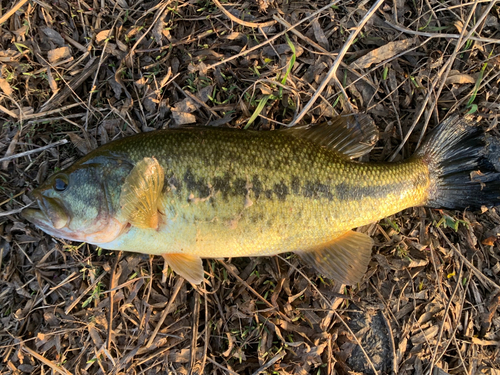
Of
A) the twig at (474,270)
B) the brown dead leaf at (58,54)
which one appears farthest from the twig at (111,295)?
the twig at (474,270)

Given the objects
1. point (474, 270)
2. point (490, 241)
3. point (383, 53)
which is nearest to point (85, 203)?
point (383, 53)

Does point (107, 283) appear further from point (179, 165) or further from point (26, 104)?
point (26, 104)

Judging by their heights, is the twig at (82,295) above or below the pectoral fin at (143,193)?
below

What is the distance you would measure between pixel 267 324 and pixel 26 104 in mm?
2887

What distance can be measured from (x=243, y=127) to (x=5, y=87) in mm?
2078

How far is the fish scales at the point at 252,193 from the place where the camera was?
2324mm

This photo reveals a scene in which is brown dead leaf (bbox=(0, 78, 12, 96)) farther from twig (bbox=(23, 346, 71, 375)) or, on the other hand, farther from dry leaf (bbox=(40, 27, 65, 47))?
twig (bbox=(23, 346, 71, 375))

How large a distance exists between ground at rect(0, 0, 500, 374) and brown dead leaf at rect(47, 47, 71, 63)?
0.02m

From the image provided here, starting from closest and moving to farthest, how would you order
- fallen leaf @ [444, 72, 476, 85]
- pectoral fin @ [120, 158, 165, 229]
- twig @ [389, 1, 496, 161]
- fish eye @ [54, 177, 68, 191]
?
pectoral fin @ [120, 158, 165, 229]
fish eye @ [54, 177, 68, 191]
twig @ [389, 1, 496, 161]
fallen leaf @ [444, 72, 476, 85]

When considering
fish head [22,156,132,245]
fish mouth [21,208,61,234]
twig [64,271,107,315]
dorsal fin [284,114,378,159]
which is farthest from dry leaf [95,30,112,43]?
twig [64,271,107,315]

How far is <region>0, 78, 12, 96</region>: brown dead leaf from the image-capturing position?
9.02 feet

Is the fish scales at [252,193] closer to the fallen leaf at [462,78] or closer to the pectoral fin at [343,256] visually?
the pectoral fin at [343,256]

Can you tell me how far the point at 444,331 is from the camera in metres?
2.80

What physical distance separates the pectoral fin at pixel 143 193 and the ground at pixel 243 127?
589 mm
